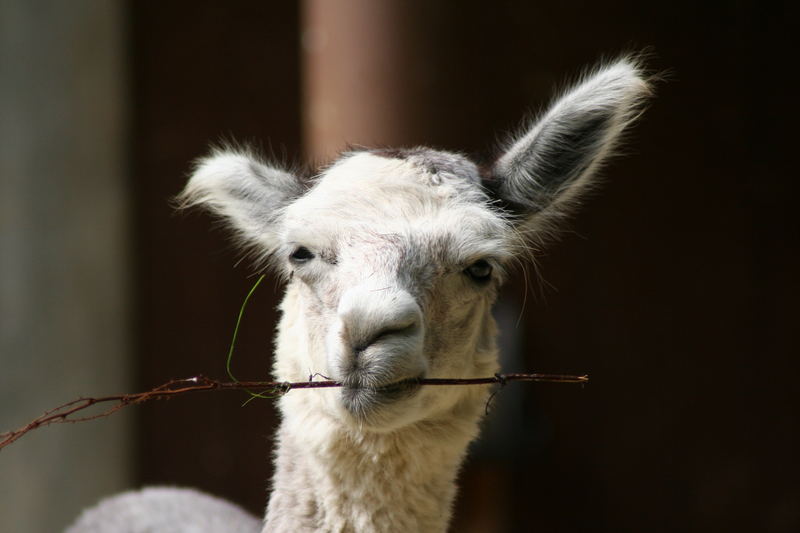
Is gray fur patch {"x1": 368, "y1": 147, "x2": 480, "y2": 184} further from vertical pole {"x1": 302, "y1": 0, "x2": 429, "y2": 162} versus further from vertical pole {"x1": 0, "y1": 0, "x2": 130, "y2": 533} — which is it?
vertical pole {"x1": 0, "y1": 0, "x2": 130, "y2": 533}

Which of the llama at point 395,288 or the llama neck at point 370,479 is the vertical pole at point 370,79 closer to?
the llama at point 395,288

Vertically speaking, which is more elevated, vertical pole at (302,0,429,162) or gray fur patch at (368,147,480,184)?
vertical pole at (302,0,429,162)

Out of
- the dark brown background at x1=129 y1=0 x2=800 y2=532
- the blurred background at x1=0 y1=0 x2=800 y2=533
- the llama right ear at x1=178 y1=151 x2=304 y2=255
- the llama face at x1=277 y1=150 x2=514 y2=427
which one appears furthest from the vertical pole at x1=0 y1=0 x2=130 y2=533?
the llama face at x1=277 y1=150 x2=514 y2=427

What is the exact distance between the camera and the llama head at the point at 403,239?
2105mm

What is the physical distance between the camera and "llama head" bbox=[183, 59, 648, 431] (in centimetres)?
211

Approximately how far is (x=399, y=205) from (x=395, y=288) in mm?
362

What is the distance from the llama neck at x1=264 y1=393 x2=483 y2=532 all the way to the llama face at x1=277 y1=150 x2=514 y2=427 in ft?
0.45

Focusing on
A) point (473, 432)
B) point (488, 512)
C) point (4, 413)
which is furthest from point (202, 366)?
point (473, 432)

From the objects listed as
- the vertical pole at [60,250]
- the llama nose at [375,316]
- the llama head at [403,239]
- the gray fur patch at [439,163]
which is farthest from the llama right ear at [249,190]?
the vertical pole at [60,250]

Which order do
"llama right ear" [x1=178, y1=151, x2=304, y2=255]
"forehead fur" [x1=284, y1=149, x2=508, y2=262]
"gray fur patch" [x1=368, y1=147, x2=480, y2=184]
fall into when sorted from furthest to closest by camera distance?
1. "llama right ear" [x1=178, y1=151, x2=304, y2=255]
2. "gray fur patch" [x1=368, y1=147, x2=480, y2=184]
3. "forehead fur" [x1=284, y1=149, x2=508, y2=262]

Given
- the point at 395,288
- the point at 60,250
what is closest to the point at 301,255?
the point at 395,288

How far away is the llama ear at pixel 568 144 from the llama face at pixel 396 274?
0.13 metres

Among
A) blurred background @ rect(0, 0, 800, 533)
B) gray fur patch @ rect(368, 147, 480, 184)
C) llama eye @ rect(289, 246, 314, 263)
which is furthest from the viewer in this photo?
blurred background @ rect(0, 0, 800, 533)

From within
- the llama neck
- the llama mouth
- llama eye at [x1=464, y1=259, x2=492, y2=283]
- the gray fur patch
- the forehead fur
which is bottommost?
the llama neck
